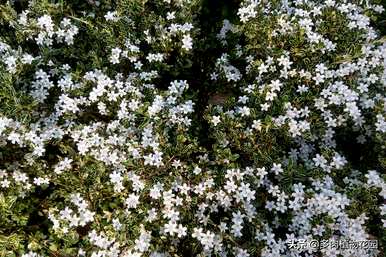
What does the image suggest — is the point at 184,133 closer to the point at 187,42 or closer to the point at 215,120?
the point at 215,120

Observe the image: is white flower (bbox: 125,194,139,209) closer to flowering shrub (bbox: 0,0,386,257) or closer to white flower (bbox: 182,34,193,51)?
flowering shrub (bbox: 0,0,386,257)

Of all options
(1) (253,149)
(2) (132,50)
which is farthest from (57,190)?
(1) (253,149)

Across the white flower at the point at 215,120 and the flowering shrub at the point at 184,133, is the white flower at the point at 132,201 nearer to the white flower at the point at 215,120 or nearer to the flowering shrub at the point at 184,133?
the flowering shrub at the point at 184,133

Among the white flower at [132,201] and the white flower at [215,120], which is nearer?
the white flower at [132,201]

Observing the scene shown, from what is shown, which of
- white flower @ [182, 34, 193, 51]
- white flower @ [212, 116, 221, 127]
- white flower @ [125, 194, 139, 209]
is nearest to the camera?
white flower @ [125, 194, 139, 209]

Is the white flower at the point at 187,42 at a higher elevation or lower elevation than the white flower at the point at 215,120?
higher

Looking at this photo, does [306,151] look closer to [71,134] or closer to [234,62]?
[234,62]

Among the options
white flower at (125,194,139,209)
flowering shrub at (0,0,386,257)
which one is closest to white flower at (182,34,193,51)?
flowering shrub at (0,0,386,257)

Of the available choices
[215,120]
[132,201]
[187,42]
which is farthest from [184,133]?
[187,42]

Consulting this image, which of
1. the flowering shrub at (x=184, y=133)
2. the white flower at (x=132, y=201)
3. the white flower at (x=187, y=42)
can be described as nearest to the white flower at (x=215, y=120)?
the flowering shrub at (x=184, y=133)
